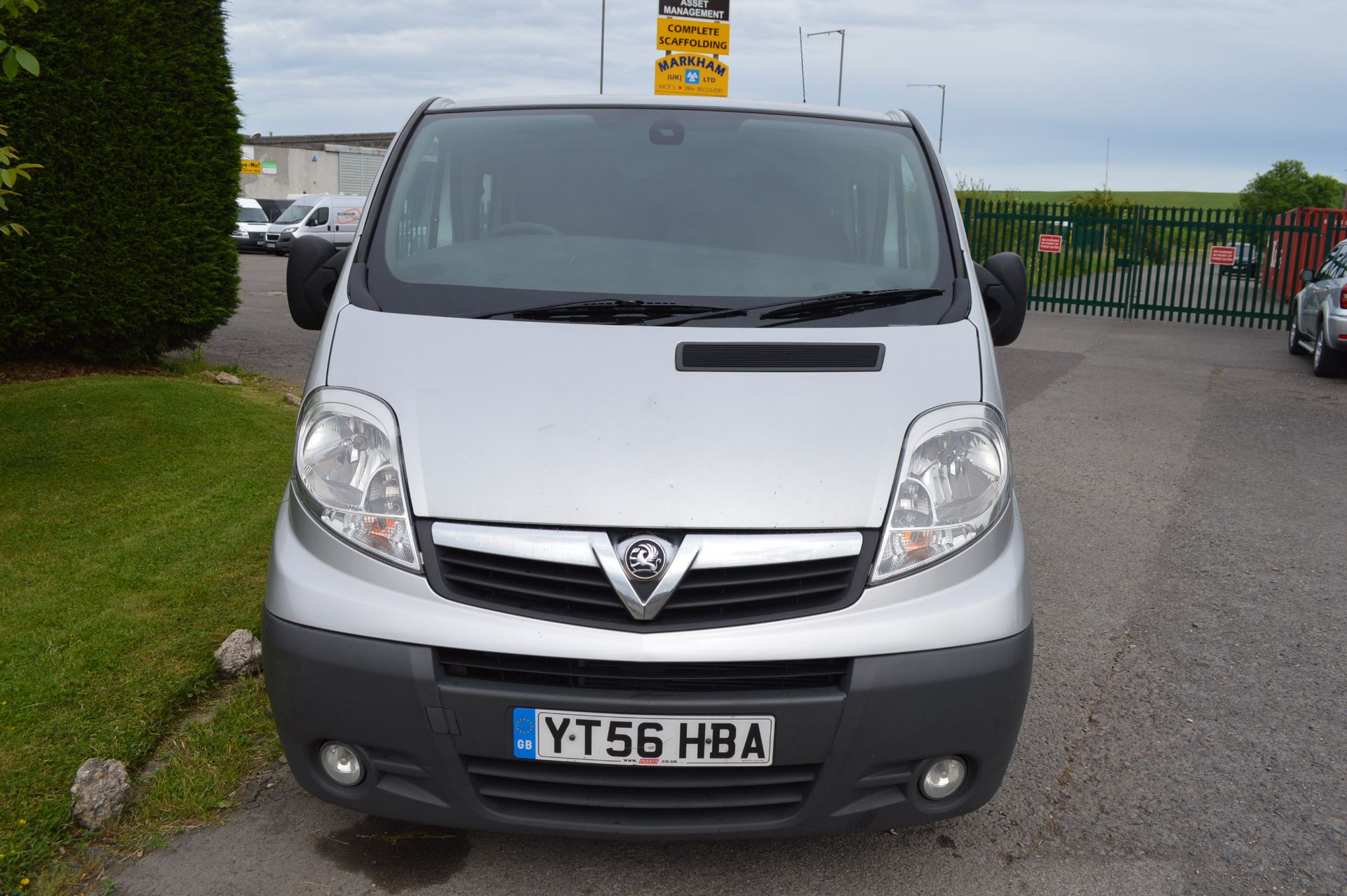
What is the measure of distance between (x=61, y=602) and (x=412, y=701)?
2717 mm

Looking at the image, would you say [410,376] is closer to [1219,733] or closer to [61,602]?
[61,602]

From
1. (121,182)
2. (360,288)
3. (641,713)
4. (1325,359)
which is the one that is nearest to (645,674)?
(641,713)

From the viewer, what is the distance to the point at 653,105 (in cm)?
379

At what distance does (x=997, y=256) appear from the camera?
3.78m

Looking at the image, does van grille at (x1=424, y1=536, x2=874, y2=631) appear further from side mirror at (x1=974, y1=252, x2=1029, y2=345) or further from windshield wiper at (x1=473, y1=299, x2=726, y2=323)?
side mirror at (x1=974, y1=252, x2=1029, y2=345)

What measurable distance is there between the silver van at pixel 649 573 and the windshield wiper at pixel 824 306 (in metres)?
0.02

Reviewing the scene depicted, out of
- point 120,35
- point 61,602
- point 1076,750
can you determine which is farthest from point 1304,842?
point 120,35

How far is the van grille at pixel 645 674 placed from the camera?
237cm

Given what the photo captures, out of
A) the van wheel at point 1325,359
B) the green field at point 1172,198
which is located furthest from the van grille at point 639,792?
the green field at point 1172,198

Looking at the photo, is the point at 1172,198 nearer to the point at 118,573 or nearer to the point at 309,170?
the point at 309,170

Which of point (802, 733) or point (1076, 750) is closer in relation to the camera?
point (802, 733)

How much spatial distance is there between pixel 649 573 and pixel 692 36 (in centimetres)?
1260

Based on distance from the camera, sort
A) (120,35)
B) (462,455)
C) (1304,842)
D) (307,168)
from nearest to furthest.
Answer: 1. (462,455)
2. (1304,842)
3. (120,35)
4. (307,168)

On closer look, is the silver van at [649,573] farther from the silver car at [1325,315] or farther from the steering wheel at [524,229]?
the silver car at [1325,315]
